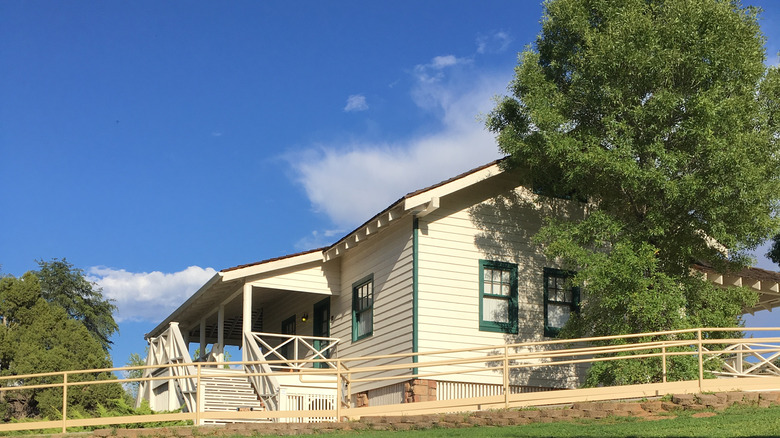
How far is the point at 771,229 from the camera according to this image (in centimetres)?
1889

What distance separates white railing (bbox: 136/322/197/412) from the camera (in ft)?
69.6

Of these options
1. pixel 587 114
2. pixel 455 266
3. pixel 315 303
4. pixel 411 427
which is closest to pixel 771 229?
pixel 587 114

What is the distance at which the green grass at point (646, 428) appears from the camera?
13.1 m

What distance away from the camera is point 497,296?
69.4 feet

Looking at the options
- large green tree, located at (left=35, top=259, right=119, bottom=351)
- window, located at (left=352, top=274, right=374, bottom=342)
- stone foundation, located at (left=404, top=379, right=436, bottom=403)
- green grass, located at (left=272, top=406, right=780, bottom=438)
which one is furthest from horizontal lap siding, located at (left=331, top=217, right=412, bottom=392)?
large green tree, located at (left=35, top=259, right=119, bottom=351)

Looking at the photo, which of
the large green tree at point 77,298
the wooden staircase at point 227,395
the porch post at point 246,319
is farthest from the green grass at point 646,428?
the large green tree at point 77,298

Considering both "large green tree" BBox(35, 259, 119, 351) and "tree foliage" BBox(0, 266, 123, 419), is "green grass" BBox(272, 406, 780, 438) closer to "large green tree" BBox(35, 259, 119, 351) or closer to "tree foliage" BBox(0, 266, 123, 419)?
"tree foliage" BBox(0, 266, 123, 419)

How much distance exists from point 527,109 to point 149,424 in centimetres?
1040

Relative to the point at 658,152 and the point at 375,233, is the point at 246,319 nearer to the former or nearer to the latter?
the point at 375,233

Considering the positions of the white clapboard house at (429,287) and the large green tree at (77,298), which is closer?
the white clapboard house at (429,287)

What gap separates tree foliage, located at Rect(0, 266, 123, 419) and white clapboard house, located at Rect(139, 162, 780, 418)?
329 cm

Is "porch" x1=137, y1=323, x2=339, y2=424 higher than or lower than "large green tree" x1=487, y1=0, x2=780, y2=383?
lower

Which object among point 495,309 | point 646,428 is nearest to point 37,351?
point 495,309

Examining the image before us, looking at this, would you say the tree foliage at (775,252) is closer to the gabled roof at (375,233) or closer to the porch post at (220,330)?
the gabled roof at (375,233)
